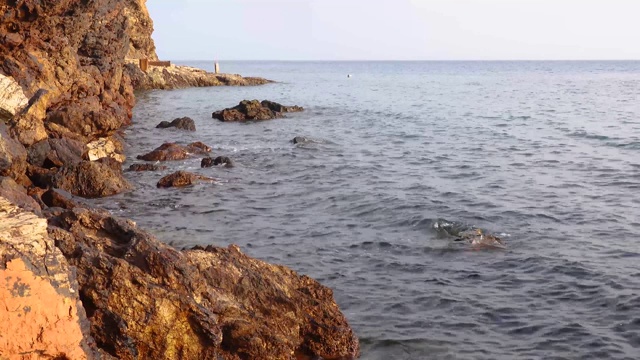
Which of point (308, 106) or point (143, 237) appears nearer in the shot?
point (143, 237)

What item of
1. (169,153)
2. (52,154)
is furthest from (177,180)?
(169,153)

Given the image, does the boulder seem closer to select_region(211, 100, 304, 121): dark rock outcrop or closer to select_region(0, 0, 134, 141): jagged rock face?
select_region(0, 0, 134, 141): jagged rock face

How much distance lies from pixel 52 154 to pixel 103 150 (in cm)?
381

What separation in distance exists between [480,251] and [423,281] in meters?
2.14

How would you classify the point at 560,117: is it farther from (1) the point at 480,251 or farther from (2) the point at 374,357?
(2) the point at 374,357

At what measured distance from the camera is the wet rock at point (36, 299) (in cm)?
548

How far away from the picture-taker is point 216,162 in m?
22.8

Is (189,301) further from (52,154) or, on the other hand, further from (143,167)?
(143,167)

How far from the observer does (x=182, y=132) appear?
106ft

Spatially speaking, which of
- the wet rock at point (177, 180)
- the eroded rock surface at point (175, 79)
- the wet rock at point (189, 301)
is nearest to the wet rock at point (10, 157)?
the wet rock at point (177, 180)

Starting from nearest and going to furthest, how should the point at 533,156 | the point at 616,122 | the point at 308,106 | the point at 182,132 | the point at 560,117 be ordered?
the point at 533,156 → the point at 182,132 → the point at 616,122 → the point at 560,117 → the point at 308,106

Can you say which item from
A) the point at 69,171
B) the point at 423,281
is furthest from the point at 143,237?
the point at 69,171

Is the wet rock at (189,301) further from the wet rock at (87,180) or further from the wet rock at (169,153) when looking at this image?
the wet rock at (169,153)

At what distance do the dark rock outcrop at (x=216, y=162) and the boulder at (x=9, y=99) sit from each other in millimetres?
7237
